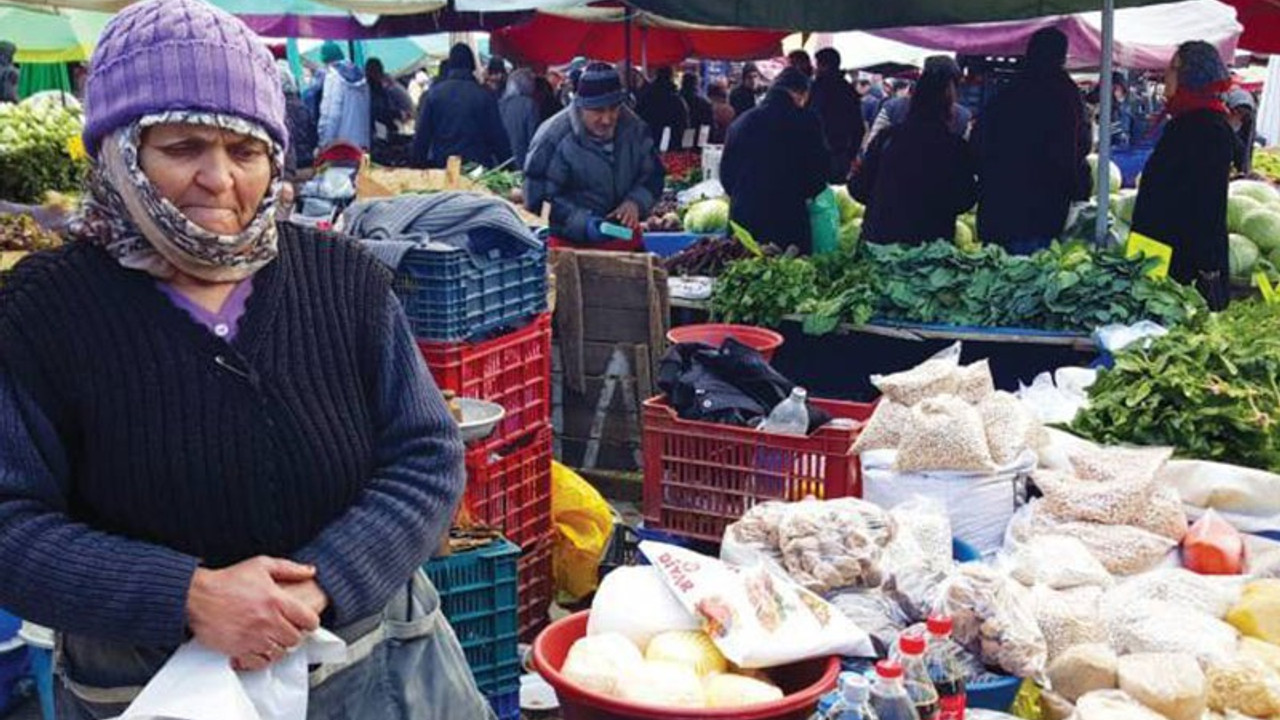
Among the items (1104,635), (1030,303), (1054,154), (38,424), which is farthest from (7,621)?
(1054,154)

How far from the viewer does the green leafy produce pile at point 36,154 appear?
595 centimetres

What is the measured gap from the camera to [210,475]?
2.00 metres

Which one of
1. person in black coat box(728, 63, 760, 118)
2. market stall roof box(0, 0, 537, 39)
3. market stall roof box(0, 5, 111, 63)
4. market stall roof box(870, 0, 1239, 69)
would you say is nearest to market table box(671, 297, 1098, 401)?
market stall roof box(0, 0, 537, 39)

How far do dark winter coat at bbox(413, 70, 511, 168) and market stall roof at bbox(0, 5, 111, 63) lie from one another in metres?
3.85

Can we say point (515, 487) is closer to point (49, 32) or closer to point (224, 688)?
point (224, 688)

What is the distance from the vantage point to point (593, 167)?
7.66 metres

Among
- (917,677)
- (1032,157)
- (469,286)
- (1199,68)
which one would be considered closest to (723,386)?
(469,286)

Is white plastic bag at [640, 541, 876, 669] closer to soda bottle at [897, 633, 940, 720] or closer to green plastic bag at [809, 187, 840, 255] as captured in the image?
soda bottle at [897, 633, 940, 720]

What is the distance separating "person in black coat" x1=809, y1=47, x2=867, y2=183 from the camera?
1484 cm

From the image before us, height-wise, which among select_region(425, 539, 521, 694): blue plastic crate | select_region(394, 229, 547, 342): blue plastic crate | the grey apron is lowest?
select_region(425, 539, 521, 694): blue plastic crate

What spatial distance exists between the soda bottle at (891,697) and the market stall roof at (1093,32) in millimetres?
9321

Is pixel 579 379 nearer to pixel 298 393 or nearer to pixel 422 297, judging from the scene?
pixel 422 297

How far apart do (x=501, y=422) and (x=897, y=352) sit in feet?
7.69

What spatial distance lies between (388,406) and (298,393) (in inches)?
7.1
